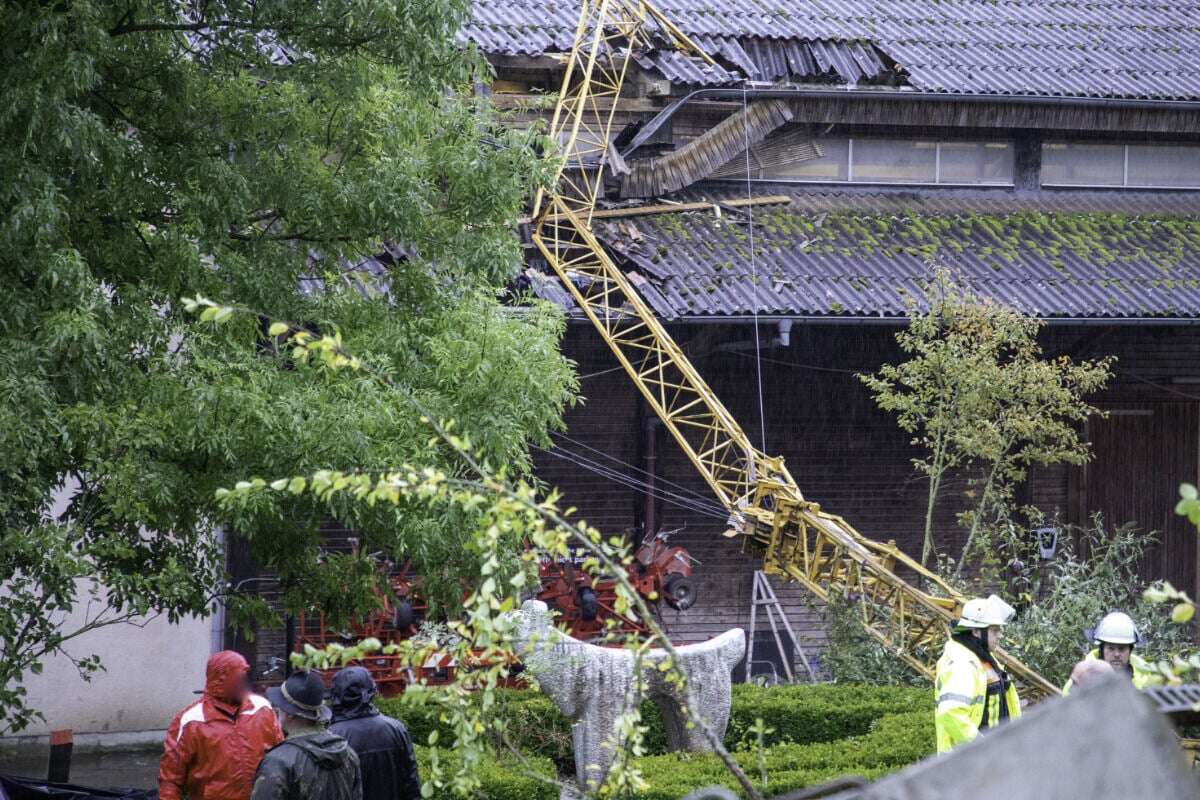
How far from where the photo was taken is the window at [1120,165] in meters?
17.8

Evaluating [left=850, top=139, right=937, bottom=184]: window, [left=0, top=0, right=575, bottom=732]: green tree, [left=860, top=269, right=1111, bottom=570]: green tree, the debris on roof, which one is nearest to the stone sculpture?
[left=0, top=0, right=575, bottom=732]: green tree

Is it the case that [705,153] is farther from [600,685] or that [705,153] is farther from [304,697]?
[304,697]

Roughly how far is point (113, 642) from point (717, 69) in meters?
8.59

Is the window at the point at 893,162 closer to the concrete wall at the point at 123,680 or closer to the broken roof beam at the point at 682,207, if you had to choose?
the broken roof beam at the point at 682,207

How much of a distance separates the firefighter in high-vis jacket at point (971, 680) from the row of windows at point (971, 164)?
10070mm

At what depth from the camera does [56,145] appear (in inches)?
281

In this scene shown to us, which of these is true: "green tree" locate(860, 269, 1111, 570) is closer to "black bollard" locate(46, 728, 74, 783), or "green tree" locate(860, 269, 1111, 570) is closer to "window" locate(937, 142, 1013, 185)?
"window" locate(937, 142, 1013, 185)

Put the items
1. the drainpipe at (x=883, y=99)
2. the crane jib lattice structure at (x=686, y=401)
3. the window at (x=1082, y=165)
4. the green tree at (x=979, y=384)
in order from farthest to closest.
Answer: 1. the window at (x=1082, y=165)
2. the drainpipe at (x=883, y=99)
3. the green tree at (x=979, y=384)
4. the crane jib lattice structure at (x=686, y=401)

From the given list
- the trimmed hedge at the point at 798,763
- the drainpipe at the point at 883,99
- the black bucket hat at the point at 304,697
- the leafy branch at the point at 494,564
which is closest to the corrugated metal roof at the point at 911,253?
the drainpipe at the point at 883,99

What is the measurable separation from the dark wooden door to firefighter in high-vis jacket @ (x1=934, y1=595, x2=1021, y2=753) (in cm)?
1021

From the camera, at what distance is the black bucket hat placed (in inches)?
233

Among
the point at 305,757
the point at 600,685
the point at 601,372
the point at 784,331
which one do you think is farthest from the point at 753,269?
the point at 305,757

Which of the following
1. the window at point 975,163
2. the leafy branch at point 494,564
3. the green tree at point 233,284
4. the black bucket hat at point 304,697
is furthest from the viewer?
the window at point 975,163

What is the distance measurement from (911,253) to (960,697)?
925cm
